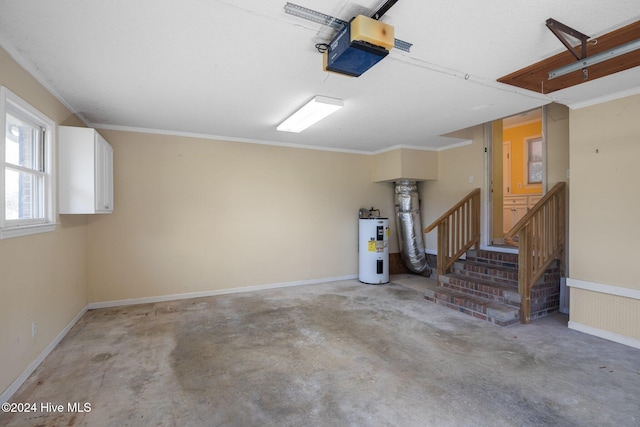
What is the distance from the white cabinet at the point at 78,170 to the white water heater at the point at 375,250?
4060 mm

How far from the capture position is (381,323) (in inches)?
144

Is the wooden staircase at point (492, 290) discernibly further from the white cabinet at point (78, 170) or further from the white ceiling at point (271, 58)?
the white cabinet at point (78, 170)

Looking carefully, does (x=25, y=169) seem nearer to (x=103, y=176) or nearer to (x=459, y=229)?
(x=103, y=176)

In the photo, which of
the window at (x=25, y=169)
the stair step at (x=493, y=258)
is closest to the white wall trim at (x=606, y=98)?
the stair step at (x=493, y=258)

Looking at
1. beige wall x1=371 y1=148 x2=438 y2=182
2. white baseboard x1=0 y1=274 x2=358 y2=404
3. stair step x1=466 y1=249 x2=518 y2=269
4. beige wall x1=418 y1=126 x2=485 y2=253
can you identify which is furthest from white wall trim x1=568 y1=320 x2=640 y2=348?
white baseboard x1=0 y1=274 x2=358 y2=404

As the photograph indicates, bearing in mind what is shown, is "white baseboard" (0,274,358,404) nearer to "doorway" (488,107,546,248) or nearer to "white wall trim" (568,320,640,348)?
"white wall trim" (568,320,640,348)

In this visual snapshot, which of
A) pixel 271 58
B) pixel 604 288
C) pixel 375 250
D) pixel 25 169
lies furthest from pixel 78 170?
pixel 604 288

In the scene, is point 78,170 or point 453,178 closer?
point 78,170

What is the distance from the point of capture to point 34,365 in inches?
103

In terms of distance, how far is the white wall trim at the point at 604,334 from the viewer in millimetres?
3014

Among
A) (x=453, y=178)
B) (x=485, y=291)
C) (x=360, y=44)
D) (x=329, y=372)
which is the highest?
(x=360, y=44)

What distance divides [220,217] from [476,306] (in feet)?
12.8

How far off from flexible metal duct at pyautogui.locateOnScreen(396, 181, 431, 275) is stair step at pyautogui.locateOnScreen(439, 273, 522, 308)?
44.5 inches

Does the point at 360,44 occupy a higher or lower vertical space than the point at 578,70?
lower
